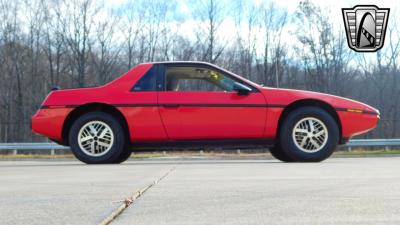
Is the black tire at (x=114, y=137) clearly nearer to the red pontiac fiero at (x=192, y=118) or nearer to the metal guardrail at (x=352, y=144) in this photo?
the red pontiac fiero at (x=192, y=118)

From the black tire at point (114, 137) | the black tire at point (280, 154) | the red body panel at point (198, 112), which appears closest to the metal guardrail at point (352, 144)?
the black tire at point (280, 154)

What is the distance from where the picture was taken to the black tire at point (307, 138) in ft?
24.6

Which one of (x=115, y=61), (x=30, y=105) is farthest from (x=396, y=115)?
(x=30, y=105)

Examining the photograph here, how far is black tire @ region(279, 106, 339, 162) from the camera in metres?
7.50

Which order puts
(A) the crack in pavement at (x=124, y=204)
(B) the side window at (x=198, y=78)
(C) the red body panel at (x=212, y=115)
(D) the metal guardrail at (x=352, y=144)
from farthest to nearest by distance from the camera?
(D) the metal guardrail at (x=352, y=144) < (B) the side window at (x=198, y=78) < (C) the red body panel at (x=212, y=115) < (A) the crack in pavement at (x=124, y=204)

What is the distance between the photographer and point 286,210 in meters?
3.50

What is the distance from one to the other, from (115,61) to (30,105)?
21.6ft

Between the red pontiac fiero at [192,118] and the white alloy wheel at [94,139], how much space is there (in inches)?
0.5

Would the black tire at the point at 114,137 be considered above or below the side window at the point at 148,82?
below

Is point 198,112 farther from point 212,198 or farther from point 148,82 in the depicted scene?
point 212,198

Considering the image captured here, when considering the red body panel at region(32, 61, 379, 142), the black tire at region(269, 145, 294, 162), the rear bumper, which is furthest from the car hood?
the rear bumper

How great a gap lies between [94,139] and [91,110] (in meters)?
0.40

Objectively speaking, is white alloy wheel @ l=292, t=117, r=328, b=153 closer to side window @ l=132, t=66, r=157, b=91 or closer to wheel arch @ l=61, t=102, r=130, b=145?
side window @ l=132, t=66, r=157, b=91

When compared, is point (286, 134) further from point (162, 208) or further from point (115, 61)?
point (115, 61)
